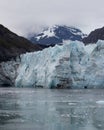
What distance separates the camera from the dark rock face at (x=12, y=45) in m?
122

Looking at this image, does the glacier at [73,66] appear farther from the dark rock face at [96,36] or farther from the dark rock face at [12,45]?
the dark rock face at [96,36]

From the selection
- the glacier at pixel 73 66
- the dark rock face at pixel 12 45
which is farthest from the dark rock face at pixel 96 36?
the glacier at pixel 73 66

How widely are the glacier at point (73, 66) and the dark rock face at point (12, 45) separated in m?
45.8

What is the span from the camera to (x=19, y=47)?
13600 centimetres

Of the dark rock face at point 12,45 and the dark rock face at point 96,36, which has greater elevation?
the dark rock face at point 96,36

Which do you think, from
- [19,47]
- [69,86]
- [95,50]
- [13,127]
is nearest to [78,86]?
[69,86]

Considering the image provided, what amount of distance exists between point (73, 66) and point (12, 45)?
236 feet

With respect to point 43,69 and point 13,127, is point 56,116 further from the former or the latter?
point 43,69

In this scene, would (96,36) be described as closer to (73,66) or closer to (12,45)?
(12,45)

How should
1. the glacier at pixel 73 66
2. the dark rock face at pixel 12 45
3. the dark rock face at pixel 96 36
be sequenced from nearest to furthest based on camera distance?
the glacier at pixel 73 66 → the dark rock face at pixel 12 45 → the dark rock face at pixel 96 36

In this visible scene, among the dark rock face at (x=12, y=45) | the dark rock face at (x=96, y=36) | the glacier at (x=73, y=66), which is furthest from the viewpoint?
the dark rock face at (x=96, y=36)

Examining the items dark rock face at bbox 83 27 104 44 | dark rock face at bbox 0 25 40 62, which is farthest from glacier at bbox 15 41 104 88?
dark rock face at bbox 83 27 104 44

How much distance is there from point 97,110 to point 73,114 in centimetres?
286

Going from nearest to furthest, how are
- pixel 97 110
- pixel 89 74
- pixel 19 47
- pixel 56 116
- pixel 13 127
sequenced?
1. pixel 13 127
2. pixel 56 116
3. pixel 97 110
4. pixel 89 74
5. pixel 19 47
